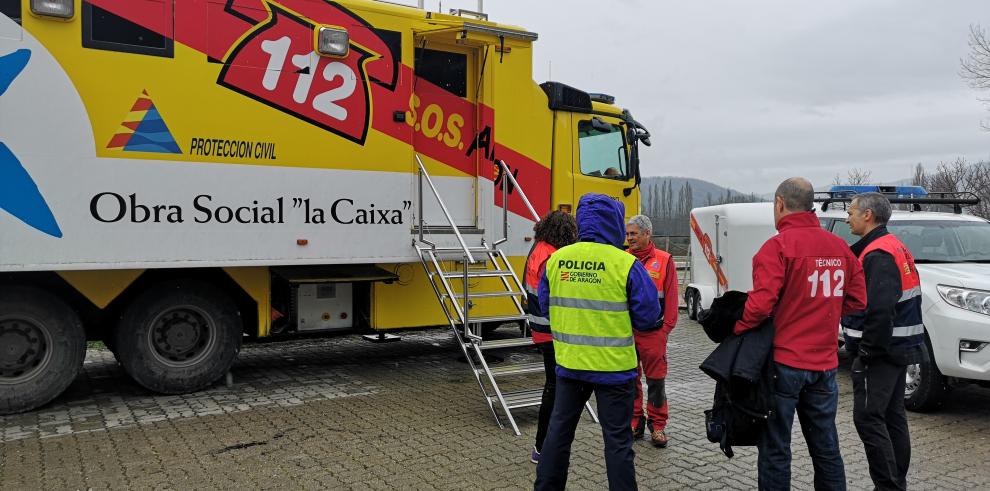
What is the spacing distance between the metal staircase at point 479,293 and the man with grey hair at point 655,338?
2.04 ft

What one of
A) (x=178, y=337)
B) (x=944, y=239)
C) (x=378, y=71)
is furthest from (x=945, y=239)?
(x=178, y=337)

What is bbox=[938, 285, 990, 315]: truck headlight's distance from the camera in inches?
226

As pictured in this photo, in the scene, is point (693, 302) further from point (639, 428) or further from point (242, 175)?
point (242, 175)

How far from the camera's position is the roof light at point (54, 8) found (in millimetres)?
5496

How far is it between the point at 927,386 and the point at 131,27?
7.02 m

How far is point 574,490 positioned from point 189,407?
11.5ft

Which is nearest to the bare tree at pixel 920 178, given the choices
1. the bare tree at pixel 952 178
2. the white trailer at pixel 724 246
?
the bare tree at pixel 952 178

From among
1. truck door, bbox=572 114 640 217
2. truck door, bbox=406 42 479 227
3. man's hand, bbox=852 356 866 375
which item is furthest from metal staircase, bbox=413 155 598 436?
man's hand, bbox=852 356 866 375

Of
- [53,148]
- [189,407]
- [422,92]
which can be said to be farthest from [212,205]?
[422,92]

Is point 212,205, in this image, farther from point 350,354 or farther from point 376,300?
point 350,354

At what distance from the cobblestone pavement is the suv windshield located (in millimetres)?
1301

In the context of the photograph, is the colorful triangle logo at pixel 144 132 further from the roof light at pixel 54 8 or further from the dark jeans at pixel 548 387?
the dark jeans at pixel 548 387

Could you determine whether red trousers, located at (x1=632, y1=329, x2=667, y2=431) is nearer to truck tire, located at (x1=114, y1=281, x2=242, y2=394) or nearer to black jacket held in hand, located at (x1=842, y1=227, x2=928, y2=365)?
black jacket held in hand, located at (x1=842, y1=227, x2=928, y2=365)

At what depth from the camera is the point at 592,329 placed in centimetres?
369
